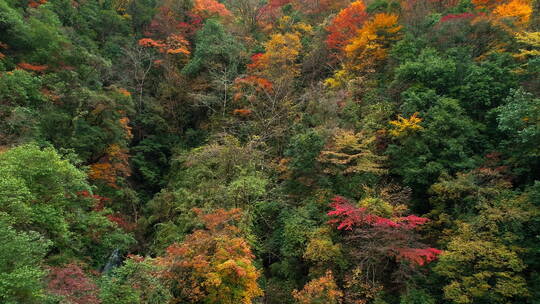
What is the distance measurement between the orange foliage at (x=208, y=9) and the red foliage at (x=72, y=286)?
29511mm

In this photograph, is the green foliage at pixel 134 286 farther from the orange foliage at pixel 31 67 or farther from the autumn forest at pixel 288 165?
the orange foliage at pixel 31 67

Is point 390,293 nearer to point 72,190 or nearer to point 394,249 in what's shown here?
point 394,249

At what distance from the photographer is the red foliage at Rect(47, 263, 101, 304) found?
32.5 feet

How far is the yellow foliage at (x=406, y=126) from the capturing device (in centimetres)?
1596

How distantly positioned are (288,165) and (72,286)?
38.2 feet

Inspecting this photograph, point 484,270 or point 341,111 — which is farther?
point 341,111

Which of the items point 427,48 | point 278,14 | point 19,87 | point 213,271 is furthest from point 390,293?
point 278,14

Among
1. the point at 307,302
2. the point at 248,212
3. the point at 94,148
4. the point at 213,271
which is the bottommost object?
the point at 307,302

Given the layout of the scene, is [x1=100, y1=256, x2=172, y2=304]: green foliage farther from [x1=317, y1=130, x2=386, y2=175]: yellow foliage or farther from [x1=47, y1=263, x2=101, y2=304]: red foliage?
[x1=317, y1=130, x2=386, y2=175]: yellow foliage

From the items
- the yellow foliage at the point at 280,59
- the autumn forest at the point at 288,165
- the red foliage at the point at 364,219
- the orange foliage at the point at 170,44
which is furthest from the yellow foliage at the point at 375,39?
the orange foliage at the point at 170,44

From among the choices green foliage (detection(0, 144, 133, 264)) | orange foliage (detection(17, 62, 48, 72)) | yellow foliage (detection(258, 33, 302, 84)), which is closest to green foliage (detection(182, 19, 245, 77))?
yellow foliage (detection(258, 33, 302, 84))

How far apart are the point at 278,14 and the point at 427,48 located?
1823 cm

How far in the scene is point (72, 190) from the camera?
14.1 meters

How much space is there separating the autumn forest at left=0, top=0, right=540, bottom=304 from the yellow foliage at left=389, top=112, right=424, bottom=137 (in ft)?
0.30
